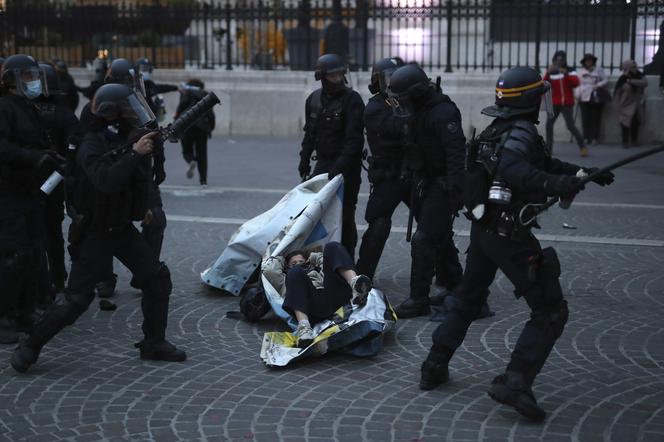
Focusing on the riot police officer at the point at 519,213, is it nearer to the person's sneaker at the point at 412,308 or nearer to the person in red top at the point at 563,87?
the person's sneaker at the point at 412,308

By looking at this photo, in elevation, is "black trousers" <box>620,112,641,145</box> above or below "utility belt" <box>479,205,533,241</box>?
below

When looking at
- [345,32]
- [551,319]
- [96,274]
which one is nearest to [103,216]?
[96,274]

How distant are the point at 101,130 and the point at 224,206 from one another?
5.84 meters

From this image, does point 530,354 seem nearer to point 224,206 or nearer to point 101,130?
point 101,130

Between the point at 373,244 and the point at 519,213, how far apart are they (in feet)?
8.16

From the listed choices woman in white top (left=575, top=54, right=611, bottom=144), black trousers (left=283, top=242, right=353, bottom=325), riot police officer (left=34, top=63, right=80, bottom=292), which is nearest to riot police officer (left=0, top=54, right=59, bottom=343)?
riot police officer (left=34, top=63, right=80, bottom=292)

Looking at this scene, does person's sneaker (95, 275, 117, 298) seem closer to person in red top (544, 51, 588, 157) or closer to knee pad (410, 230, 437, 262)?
knee pad (410, 230, 437, 262)

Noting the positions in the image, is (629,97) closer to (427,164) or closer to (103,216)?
(427,164)

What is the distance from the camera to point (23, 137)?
6.29 meters

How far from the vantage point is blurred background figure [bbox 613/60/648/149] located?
1644cm

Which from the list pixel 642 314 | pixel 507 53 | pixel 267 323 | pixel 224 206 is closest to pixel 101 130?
pixel 267 323

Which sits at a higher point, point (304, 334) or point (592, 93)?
point (592, 93)

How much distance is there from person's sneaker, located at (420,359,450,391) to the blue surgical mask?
3121 mm

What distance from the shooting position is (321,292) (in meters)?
6.30
